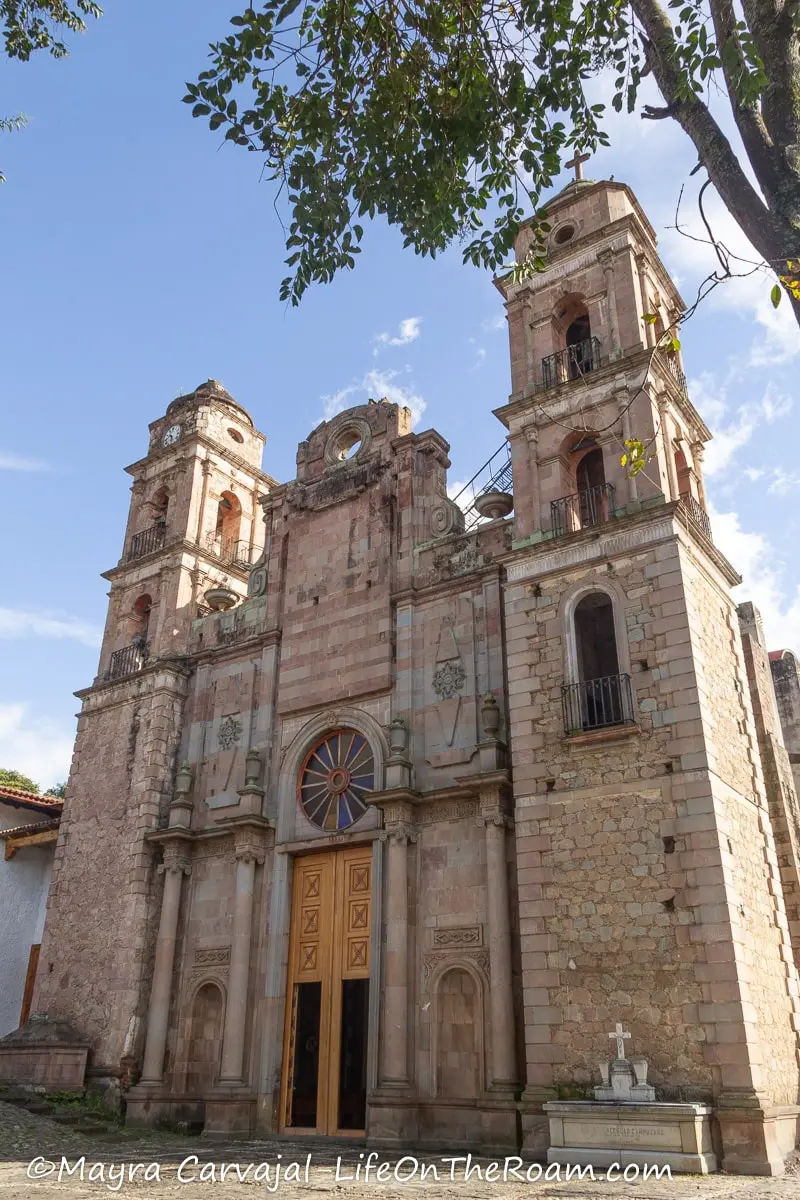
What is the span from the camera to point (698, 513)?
65.4 ft

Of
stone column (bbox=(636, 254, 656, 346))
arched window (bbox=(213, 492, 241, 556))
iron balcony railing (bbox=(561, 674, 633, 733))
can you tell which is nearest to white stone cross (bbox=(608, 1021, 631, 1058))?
iron balcony railing (bbox=(561, 674, 633, 733))

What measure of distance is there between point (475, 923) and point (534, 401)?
10421 mm

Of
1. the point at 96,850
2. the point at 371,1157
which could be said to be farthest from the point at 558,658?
the point at 96,850

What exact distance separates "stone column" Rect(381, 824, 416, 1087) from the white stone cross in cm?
426

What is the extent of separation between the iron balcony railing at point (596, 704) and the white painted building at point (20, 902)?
16651 millimetres

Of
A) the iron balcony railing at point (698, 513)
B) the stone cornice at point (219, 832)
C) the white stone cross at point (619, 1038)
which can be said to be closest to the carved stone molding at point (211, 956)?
the stone cornice at point (219, 832)

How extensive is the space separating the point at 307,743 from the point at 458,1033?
22.9ft

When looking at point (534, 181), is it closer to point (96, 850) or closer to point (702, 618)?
point (702, 618)

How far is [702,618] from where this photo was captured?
17281mm

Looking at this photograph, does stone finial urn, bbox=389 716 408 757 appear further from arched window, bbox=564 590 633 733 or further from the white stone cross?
the white stone cross

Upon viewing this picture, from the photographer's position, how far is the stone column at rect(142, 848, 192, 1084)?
20219 millimetres

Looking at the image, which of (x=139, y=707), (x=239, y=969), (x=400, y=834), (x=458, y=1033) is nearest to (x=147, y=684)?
(x=139, y=707)

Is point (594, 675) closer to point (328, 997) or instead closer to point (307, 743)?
point (307, 743)

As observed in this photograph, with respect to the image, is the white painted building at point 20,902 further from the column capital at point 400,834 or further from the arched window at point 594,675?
the arched window at point 594,675
